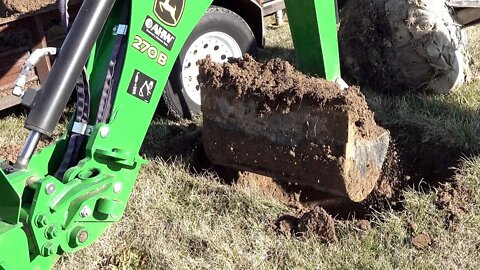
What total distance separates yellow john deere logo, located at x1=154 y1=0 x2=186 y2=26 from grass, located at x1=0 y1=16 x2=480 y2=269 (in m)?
1.21

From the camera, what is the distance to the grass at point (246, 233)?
3.25 metres

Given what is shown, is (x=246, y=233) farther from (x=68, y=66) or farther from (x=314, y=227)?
(x=68, y=66)

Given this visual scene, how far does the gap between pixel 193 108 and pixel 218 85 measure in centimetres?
133

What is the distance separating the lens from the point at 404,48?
5.22m

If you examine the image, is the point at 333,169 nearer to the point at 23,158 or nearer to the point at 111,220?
the point at 111,220

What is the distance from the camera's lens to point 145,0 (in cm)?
270

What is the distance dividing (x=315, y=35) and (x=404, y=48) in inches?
72.4

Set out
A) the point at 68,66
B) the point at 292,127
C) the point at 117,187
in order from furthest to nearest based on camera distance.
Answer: the point at 292,127 < the point at 117,187 < the point at 68,66

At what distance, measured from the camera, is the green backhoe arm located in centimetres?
228

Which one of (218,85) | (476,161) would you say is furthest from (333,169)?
(476,161)

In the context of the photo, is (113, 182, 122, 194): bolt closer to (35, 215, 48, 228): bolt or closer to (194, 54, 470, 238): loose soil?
(35, 215, 48, 228): bolt

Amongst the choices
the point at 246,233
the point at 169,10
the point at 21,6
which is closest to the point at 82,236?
the point at 169,10

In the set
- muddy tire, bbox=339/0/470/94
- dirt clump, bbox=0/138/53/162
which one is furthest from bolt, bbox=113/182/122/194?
muddy tire, bbox=339/0/470/94

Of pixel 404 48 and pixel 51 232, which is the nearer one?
pixel 51 232
